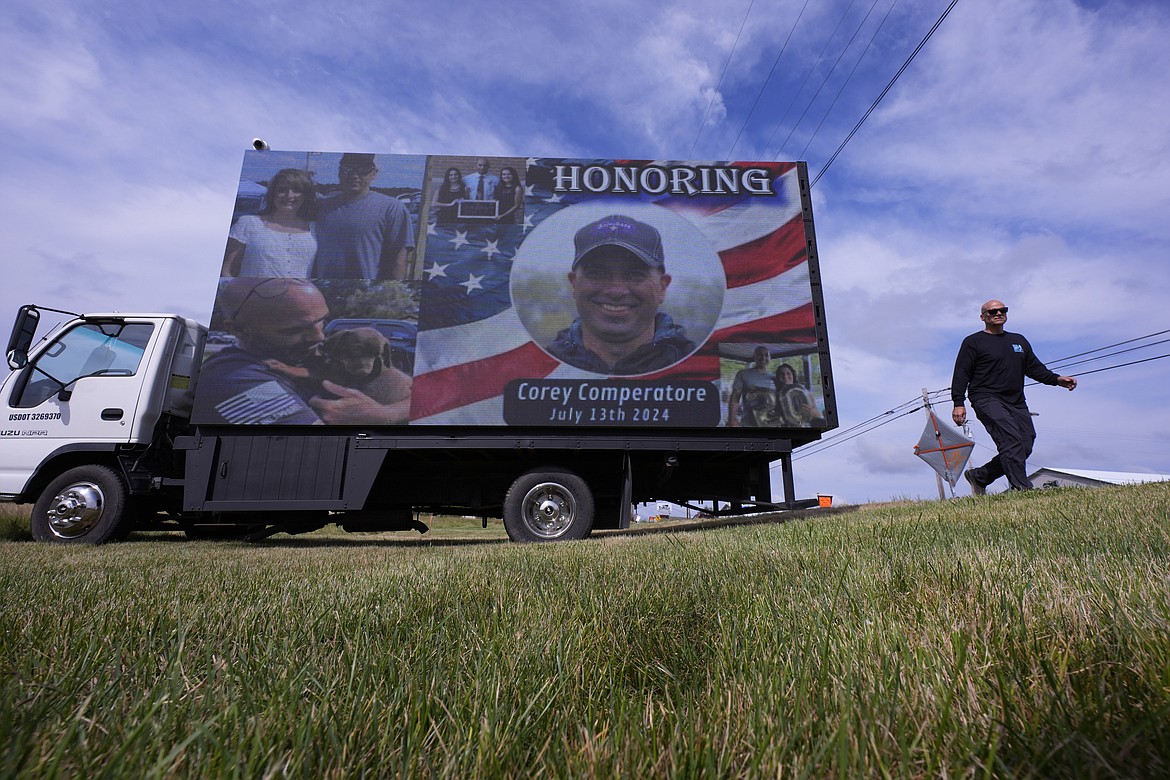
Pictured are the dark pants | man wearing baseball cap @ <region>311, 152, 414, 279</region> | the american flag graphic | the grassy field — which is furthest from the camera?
man wearing baseball cap @ <region>311, 152, 414, 279</region>

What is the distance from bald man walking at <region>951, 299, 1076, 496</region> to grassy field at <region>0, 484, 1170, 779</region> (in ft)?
13.1

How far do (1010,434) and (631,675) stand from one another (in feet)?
20.0

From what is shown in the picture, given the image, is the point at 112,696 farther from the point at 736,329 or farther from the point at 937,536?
the point at 736,329

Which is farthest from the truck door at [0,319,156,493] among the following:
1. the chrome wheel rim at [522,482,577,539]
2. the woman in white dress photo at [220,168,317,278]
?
the chrome wheel rim at [522,482,577,539]

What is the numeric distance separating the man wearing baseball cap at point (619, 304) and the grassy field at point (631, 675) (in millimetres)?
4395

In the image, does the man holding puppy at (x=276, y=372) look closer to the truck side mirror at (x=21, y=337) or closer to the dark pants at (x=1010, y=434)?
the truck side mirror at (x=21, y=337)

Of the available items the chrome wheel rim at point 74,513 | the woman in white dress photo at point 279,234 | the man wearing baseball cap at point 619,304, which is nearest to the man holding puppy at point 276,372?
the woman in white dress photo at point 279,234

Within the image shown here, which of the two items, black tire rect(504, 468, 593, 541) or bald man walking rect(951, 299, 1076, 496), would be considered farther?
black tire rect(504, 468, 593, 541)

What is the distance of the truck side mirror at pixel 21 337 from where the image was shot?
628 centimetres

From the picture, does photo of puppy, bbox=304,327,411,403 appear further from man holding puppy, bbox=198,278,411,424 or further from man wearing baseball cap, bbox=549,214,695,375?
man wearing baseball cap, bbox=549,214,695,375

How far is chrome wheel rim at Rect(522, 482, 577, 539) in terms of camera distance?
20.8 ft

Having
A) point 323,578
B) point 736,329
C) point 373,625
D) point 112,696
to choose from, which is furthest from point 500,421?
point 112,696

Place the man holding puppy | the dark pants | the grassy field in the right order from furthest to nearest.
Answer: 1. the man holding puppy
2. the dark pants
3. the grassy field

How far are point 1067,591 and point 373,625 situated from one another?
188cm
